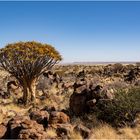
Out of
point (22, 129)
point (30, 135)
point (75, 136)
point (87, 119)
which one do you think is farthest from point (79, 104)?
point (30, 135)

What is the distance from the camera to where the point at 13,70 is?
18.9 metres

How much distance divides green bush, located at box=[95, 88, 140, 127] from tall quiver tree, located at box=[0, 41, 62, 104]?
704 cm

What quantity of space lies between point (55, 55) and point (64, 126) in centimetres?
871

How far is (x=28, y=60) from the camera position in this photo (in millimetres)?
18359

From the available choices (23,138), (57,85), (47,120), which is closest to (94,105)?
(47,120)

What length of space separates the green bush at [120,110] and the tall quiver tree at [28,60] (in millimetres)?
7040

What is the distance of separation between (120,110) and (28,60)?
25.3 feet

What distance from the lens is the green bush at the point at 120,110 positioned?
1184 cm

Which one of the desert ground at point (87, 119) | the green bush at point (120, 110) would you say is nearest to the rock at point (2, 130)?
the desert ground at point (87, 119)

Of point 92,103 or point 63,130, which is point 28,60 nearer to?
point 92,103

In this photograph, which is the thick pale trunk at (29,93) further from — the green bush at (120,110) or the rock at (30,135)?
the rock at (30,135)

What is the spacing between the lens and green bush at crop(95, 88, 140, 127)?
38.9ft

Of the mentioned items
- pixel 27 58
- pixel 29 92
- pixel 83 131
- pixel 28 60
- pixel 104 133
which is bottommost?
pixel 104 133

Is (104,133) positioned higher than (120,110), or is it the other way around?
(120,110)
